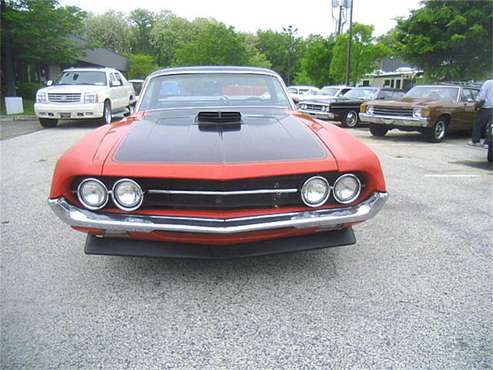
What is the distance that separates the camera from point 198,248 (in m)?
2.62

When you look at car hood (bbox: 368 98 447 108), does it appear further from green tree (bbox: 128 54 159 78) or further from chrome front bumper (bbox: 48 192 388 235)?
green tree (bbox: 128 54 159 78)

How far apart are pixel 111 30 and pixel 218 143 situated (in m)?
67.0

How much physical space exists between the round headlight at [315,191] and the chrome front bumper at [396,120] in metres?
8.96

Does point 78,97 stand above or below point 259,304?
above

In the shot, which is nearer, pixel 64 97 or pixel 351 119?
pixel 64 97

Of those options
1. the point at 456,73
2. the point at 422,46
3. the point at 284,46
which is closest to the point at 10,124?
the point at 422,46

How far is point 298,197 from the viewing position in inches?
103

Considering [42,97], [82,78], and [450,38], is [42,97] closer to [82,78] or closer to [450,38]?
[82,78]

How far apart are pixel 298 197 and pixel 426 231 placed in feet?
6.43

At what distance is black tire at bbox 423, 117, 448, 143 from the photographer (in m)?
10.8

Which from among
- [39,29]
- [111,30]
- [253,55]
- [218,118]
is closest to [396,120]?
[218,118]

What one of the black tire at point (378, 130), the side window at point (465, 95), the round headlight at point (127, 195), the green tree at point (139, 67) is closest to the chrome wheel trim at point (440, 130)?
the side window at point (465, 95)

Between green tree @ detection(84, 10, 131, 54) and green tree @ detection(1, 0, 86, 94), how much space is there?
146 feet

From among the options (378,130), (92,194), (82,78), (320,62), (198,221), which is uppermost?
(320,62)
